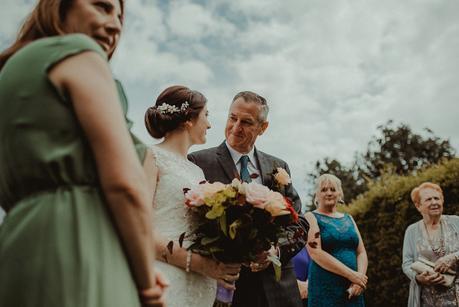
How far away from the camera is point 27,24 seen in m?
1.79

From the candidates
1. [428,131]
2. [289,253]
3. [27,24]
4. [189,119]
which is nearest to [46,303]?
[27,24]

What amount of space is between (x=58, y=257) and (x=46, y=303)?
0.12 meters

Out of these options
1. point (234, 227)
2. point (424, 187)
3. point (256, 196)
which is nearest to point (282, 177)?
point (256, 196)

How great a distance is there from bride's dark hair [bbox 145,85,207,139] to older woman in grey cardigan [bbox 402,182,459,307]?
4.57 meters

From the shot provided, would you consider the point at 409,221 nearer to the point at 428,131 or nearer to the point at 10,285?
the point at 10,285

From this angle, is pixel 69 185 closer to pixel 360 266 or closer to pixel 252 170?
pixel 252 170

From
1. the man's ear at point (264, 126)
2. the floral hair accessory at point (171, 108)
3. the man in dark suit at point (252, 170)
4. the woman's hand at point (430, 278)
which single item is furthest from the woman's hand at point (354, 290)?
the floral hair accessory at point (171, 108)

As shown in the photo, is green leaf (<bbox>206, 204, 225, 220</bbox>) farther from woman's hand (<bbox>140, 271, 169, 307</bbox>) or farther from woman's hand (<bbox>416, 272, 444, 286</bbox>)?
woman's hand (<bbox>416, 272, 444, 286</bbox>)

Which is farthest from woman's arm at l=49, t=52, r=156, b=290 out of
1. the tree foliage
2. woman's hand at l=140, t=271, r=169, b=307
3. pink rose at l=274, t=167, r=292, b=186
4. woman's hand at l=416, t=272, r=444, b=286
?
the tree foliage

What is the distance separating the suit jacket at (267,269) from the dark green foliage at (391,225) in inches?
231

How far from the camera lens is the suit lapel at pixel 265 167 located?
14.0 ft

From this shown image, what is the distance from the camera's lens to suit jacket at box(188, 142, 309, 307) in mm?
3883

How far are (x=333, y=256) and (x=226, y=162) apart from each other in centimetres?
296

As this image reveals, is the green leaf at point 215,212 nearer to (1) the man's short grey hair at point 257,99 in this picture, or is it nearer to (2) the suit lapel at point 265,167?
(2) the suit lapel at point 265,167
